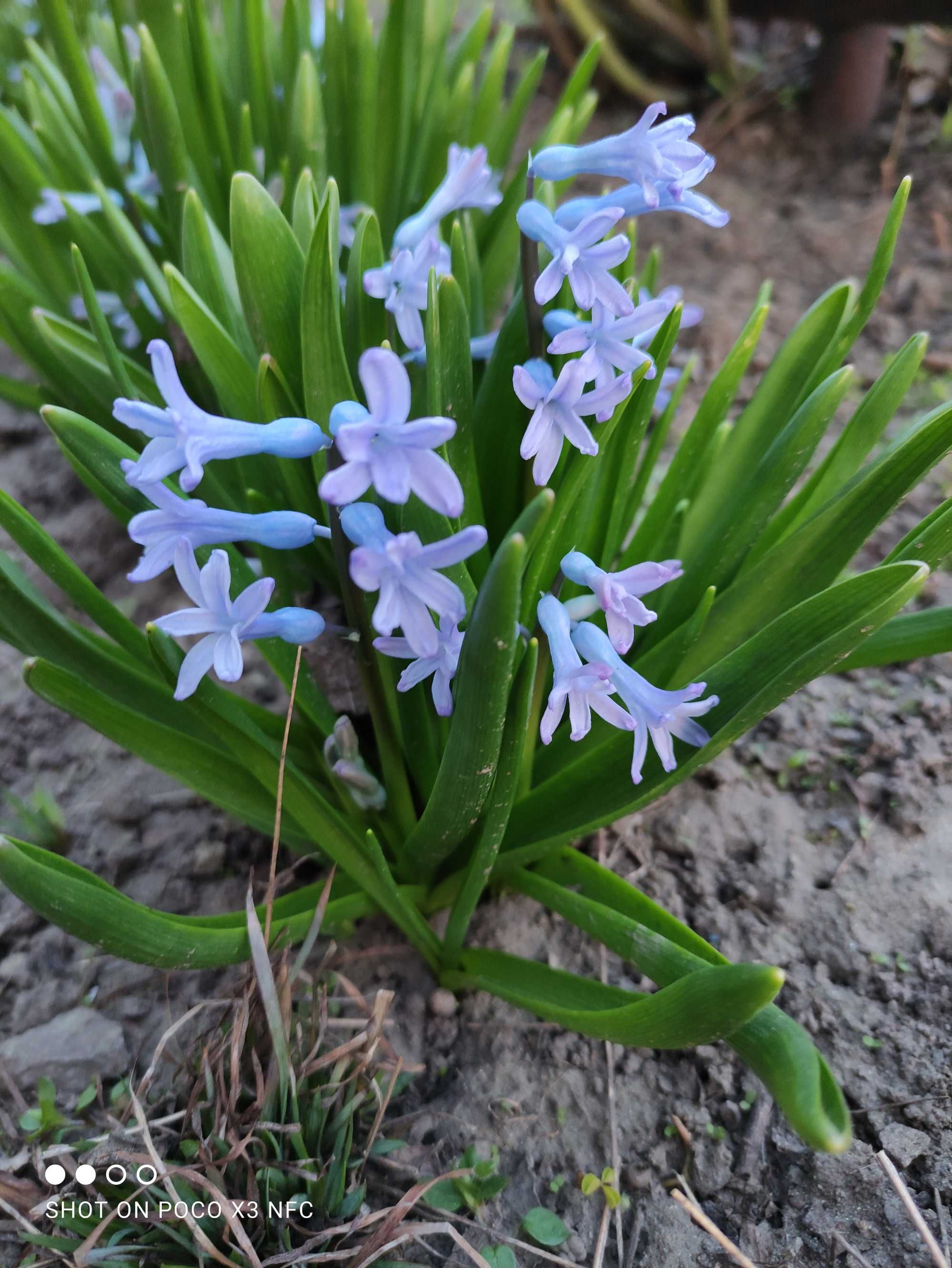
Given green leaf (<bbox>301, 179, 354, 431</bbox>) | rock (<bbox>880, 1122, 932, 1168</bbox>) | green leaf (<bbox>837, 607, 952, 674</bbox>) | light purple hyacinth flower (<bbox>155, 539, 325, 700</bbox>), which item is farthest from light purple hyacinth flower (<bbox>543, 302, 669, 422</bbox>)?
rock (<bbox>880, 1122, 932, 1168</bbox>)

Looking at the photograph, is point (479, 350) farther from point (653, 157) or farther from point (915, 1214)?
point (915, 1214)

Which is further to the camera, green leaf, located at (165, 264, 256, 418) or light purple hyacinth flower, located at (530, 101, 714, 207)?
green leaf, located at (165, 264, 256, 418)

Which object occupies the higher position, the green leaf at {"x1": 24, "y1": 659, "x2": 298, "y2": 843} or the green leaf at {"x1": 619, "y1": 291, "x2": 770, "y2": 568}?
the green leaf at {"x1": 619, "y1": 291, "x2": 770, "y2": 568}

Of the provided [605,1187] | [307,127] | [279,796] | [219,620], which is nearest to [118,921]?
[279,796]

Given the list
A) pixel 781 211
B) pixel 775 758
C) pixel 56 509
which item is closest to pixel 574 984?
pixel 775 758

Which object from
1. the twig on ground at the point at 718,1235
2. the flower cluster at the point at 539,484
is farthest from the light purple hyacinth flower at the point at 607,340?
the twig on ground at the point at 718,1235

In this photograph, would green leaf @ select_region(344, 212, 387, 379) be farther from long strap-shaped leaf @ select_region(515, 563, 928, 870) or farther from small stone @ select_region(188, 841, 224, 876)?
small stone @ select_region(188, 841, 224, 876)

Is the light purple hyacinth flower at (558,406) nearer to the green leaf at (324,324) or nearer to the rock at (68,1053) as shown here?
the green leaf at (324,324)
